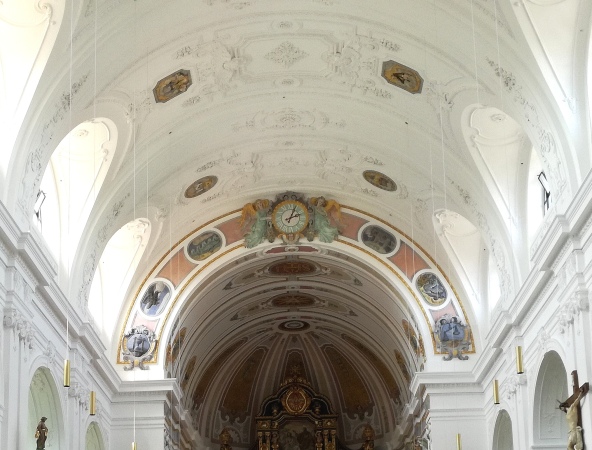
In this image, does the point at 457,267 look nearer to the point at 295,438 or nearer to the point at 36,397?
the point at 36,397

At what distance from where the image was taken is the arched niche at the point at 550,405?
68.0 feet

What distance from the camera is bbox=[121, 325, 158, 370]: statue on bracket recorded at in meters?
27.0

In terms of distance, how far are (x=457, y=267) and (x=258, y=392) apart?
15537 mm

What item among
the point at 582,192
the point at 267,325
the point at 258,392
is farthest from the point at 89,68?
the point at 258,392

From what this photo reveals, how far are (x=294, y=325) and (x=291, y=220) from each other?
10.4 metres

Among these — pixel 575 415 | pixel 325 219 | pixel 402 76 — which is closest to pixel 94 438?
pixel 325 219

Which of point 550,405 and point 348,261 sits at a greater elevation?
point 348,261

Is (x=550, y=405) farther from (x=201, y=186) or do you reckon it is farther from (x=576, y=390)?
(x=201, y=186)

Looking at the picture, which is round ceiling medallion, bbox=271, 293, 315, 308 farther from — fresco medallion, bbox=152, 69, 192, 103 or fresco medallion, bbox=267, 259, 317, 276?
fresco medallion, bbox=152, 69, 192, 103

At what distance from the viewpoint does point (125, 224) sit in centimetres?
2484

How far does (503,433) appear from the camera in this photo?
25422 mm

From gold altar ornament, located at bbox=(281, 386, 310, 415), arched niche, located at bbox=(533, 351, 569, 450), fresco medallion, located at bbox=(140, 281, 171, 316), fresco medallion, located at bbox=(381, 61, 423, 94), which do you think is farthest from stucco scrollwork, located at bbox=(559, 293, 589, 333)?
gold altar ornament, located at bbox=(281, 386, 310, 415)

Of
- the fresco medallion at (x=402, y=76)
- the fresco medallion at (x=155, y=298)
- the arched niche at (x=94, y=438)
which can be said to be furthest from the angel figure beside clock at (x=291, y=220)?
the fresco medallion at (x=402, y=76)

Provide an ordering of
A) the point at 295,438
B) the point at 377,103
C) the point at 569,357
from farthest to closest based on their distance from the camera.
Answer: the point at 295,438 → the point at 377,103 → the point at 569,357
